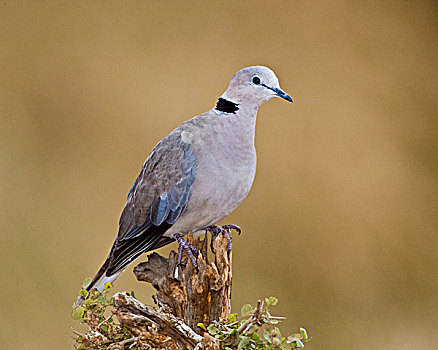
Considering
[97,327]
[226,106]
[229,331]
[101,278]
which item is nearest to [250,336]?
[229,331]

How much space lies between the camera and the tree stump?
4.22ft

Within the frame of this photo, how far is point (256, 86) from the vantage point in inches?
58.4

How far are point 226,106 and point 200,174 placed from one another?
8.1 inches

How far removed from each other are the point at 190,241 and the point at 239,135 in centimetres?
31

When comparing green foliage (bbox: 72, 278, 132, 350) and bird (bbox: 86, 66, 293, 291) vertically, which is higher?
bird (bbox: 86, 66, 293, 291)

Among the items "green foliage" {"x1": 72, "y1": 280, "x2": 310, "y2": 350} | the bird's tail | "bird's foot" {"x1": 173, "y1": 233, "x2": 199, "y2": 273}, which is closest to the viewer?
"green foliage" {"x1": 72, "y1": 280, "x2": 310, "y2": 350}

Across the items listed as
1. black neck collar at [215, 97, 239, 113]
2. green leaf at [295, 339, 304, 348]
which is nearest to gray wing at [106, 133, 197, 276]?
black neck collar at [215, 97, 239, 113]

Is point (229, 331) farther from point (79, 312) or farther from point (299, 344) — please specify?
point (79, 312)

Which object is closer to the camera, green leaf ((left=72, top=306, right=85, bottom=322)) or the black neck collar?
green leaf ((left=72, top=306, right=85, bottom=322))

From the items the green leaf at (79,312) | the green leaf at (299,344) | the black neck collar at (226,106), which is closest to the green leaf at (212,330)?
the green leaf at (299,344)

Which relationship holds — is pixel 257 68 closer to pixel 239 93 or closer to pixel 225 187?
pixel 239 93

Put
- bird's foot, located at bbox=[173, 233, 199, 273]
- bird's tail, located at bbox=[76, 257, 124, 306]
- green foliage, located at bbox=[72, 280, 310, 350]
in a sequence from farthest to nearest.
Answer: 1. bird's tail, located at bbox=[76, 257, 124, 306]
2. bird's foot, located at bbox=[173, 233, 199, 273]
3. green foliage, located at bbox=[72, 280, 310, 350]

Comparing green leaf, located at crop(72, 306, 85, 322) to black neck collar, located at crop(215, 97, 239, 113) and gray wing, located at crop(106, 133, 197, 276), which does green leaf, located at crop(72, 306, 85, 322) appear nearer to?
gray wing, located at crop(106, 133, 197, 276)

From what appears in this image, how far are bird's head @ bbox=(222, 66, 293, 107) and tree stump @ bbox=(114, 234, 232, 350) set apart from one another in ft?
1.24
